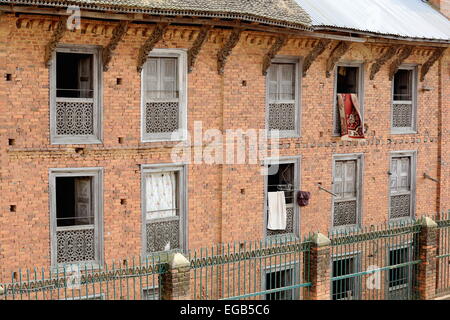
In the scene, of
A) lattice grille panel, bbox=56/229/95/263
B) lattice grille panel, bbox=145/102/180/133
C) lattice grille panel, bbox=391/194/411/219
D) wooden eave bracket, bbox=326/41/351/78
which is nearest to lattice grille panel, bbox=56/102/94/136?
lattice grille panel, bbox=145/102/180/133

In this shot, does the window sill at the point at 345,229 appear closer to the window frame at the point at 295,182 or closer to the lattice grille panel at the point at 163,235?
the window frame at the point at 295,182

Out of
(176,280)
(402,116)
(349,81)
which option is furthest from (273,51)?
(176,280)

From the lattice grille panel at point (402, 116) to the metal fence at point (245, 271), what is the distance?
5.27m

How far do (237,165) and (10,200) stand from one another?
219 inches

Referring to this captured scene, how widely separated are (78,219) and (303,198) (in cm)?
600

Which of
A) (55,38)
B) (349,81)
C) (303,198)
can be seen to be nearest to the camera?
(55,38)

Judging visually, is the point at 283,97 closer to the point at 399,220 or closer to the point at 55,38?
the point at 399,220

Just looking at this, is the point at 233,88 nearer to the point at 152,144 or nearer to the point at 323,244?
the point at 152,144

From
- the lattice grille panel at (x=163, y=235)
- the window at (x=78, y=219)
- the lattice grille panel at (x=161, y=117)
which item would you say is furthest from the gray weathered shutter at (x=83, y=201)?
the lattice grille panel at (x=161, y=117)

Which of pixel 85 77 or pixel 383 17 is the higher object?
pixel 383 17

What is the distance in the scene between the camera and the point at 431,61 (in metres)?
21.2

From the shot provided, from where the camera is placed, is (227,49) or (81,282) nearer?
(81,282)

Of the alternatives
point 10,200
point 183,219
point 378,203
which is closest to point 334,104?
point 378,203

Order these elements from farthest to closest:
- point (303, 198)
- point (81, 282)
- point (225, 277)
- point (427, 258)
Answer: point (303, 198)
point (225, 277)
point (427, 258)
point (81, 282)
